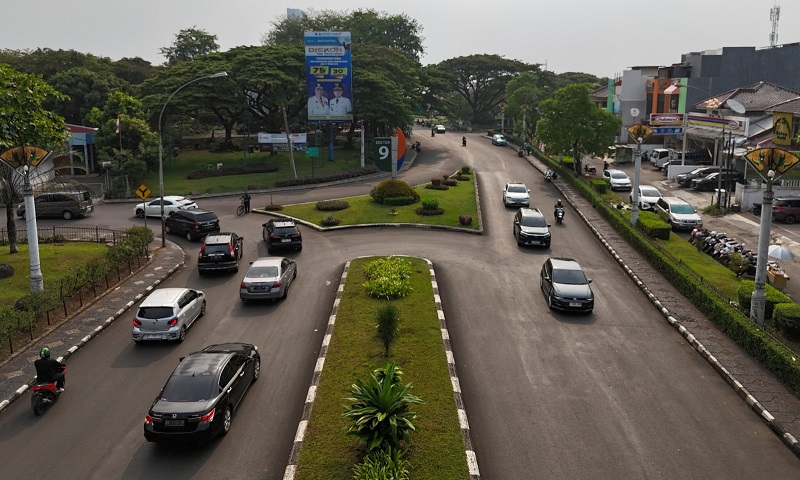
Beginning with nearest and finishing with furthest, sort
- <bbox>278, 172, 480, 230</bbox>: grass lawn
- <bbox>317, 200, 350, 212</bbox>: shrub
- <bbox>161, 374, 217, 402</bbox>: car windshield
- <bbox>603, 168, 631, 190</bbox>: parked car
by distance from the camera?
<bbox>161, 374, 217, 402</bbox>: car windshield, <bbox>278, 172, 480, 230</bbox>: grass lawn, <bbox>317, 200, 350, 212</bbox>: shrub, <bbox>603, 168, 631, 190</bbox>: parked car

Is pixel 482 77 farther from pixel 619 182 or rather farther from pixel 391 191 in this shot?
pixel 391 191

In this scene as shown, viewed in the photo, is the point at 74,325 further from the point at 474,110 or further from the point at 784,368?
the point at 474,110

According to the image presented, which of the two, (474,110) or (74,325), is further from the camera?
(474,110)

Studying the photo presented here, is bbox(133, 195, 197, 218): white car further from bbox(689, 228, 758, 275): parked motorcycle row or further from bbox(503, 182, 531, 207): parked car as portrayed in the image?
bbox(689, 228, 758, 275): parked motorcycle row

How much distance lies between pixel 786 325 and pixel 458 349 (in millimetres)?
10448

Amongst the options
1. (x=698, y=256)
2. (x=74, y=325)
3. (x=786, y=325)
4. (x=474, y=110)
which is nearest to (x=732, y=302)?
(x=786, y=325)

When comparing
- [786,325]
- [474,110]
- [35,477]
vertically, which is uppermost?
[474,110]

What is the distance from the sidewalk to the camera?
1814 cm

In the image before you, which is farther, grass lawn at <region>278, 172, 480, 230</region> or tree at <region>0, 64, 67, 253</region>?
grass lawn at <region>278, 172, 480, 230</region>

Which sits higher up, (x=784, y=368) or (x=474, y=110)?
(x=474, y=110)

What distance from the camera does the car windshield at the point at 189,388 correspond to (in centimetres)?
1455

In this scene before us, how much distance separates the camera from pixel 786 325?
20375mm

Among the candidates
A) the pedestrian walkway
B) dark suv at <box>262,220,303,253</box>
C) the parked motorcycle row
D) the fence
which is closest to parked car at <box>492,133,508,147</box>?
the parked motorcycle row

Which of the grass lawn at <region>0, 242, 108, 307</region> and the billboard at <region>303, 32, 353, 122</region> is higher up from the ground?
the billboard at <region>303, 32, 353, 122</region>
